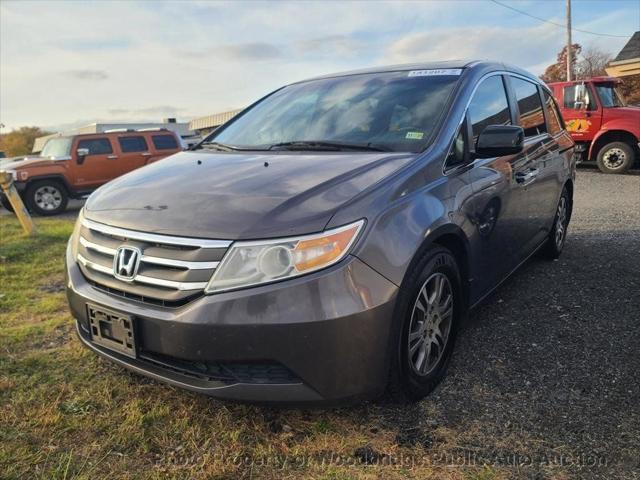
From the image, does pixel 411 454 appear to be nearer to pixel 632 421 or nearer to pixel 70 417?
pixel 632 421

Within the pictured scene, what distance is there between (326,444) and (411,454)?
0.36 meters

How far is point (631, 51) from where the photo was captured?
71.8 feet

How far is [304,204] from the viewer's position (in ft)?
6.70

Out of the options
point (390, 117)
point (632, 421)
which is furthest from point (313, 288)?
point (632, 421)

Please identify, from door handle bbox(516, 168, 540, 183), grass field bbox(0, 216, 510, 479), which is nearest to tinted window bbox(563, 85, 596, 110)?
door handle bbox(516, 168, 540, 183)

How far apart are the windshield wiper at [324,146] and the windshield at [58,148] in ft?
32.3

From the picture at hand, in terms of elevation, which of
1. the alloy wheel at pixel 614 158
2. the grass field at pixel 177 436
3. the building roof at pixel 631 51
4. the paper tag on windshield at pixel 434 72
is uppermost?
the building roof at pixel 631 51

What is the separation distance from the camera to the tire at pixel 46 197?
1041 centimetres

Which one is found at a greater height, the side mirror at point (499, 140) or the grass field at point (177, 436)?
the side mirror at point (499, 140)

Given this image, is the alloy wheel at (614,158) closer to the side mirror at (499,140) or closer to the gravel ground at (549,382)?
the gravel ground at (549,382)

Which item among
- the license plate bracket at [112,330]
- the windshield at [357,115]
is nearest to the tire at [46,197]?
the windshield at [357,115]

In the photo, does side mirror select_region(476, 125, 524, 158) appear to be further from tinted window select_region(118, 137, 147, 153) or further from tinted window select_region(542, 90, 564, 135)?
tinted window select_region(118, 137, 147, 153)

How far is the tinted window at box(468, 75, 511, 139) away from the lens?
2.95 meters

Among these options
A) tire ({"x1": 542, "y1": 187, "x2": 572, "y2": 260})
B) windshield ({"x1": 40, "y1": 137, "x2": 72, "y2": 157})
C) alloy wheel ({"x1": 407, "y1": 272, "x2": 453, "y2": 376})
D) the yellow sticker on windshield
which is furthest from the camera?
windshield ({"x1": 40, "y1": 137, "x2": 72, "y2": 157})
